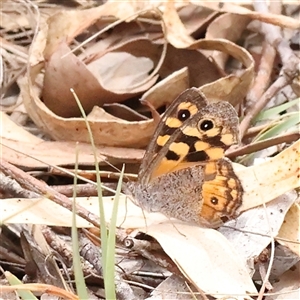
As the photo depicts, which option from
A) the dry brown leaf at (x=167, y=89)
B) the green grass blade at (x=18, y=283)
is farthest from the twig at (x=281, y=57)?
the green grass blade at (x=18, y=283)

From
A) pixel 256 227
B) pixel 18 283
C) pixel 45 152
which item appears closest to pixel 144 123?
pixel 45 152

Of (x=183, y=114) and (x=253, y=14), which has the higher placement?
(x=253, y=14)

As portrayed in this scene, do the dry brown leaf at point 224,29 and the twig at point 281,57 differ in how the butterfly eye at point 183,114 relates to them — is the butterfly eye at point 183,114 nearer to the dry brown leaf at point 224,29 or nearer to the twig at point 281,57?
the twig at point 281,57

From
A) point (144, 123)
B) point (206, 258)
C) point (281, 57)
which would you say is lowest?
point (206, 258)

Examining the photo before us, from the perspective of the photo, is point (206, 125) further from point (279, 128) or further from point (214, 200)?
point (279, 128)

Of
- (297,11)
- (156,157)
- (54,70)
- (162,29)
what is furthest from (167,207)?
(297,11)

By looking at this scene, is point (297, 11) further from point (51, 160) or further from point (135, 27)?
point (51, 160)

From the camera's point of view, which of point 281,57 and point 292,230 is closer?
point 292,230

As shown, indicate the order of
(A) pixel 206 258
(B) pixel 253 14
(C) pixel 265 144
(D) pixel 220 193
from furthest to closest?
(B) pixel 253 14
(C) pixel 265 144
(D) pixel 220 193
(A) pixel 206 258
